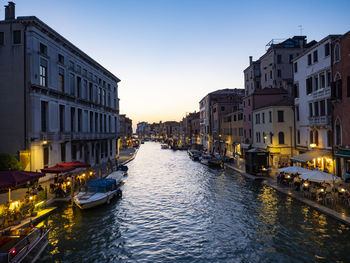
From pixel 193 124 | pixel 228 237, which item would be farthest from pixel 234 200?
pixel 193 124

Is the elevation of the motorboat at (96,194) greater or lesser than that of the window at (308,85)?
lesser

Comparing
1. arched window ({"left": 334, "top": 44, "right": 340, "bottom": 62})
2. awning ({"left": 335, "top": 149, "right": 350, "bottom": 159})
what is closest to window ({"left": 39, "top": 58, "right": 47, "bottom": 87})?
arched window ({"left": 334, "top": 44, "right": 340, "bottom": 62})

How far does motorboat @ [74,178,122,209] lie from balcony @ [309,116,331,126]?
2182 centimetres

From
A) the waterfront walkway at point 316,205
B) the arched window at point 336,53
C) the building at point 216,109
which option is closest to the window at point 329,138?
the waterfront walkway at point 316,205

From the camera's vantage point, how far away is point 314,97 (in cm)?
3012

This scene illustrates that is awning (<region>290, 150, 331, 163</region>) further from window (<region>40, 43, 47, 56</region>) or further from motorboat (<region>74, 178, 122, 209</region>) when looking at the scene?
window (<region>40, 43, 47, 56</region>)

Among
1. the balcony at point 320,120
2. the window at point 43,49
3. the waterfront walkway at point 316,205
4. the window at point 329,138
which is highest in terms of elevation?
the window at point 43,49

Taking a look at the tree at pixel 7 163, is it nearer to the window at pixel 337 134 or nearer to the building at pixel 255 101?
the window at pixel 337 134

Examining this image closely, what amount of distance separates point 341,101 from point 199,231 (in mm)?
18813

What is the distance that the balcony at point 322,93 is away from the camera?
27438mm

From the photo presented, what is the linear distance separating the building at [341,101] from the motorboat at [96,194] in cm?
2059

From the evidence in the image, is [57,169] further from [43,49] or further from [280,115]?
[280,115]

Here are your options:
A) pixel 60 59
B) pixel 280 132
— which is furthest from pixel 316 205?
pixel 60 59

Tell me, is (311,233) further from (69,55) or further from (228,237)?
(69,55)
